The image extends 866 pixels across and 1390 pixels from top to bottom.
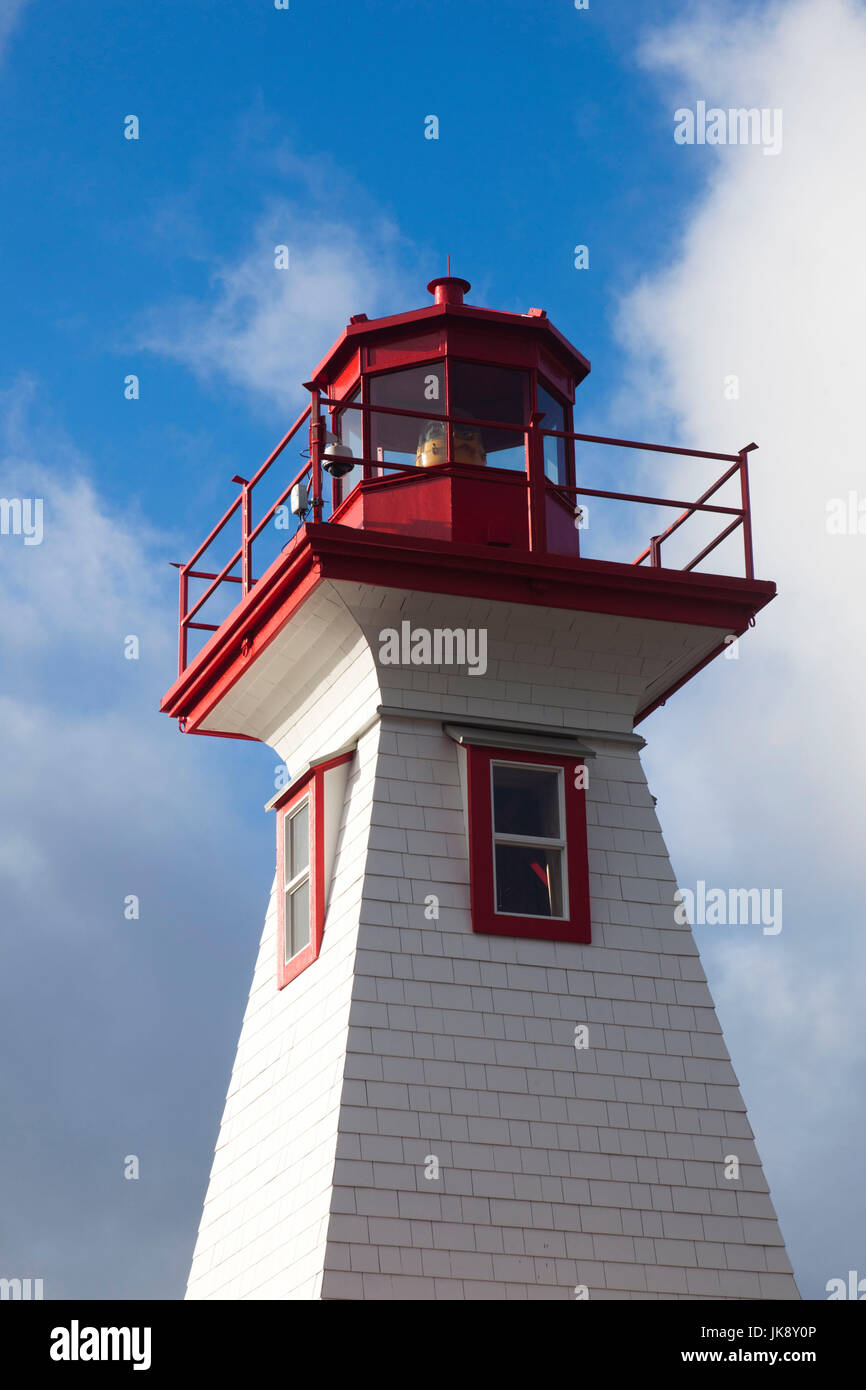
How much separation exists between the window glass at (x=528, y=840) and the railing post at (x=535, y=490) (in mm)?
1967

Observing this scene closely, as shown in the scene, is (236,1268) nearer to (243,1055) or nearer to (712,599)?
(243,1055)

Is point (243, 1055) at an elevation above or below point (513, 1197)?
above

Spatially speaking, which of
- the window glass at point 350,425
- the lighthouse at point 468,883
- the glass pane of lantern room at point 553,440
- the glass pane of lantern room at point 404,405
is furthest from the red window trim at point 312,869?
the glass pane of lantern room at point 553,440

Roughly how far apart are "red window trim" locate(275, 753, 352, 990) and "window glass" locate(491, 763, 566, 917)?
→ 1446 mm

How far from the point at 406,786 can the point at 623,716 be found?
7.71 ft

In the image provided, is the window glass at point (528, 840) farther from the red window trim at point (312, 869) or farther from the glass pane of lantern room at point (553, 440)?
the glass pane of lantern room at point (553, 440)

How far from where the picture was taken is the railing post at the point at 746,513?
64.5 feet

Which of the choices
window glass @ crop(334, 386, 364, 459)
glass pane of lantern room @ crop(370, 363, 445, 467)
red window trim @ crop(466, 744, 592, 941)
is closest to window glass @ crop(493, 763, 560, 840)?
red window trim @ crop(466, 744, 592, 941)

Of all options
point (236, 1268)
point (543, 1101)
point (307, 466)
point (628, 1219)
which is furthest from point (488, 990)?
point (307, 466)

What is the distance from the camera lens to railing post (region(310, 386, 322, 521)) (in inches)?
742

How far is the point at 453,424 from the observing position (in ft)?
64.5

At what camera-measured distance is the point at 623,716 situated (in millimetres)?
19766
